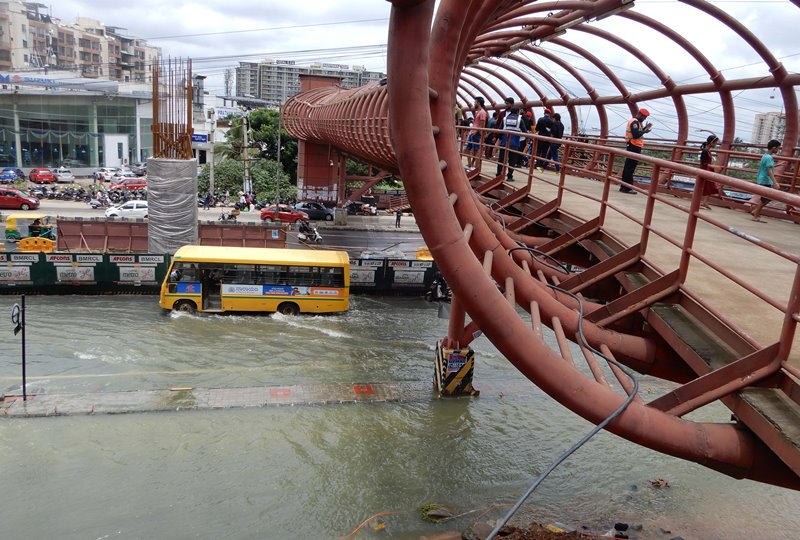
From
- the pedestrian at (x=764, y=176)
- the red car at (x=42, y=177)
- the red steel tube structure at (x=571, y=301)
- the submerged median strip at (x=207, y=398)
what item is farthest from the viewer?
the red car at (x=42, y=177)

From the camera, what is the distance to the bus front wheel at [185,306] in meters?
18.5

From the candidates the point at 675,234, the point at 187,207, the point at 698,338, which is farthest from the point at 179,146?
the point at 698,338

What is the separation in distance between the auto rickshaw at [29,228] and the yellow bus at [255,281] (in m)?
7.17

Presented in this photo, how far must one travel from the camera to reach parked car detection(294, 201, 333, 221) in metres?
34.2

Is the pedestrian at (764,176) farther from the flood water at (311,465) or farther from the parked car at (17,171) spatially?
the parked car at (17,171)

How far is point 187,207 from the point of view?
21.3 metres

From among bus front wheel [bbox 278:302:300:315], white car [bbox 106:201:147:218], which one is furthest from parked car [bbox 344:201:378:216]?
bus front wheel [bbox 278:302:300:315]

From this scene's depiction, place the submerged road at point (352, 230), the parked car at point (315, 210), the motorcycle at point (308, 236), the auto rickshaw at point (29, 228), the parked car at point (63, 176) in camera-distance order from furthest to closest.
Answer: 1. the parked car at point (63, 176)
2. the parked car at point (315, 210)
3. the submerged road at point (352, 230)
4. the motorcycle at point (308, 236)
5. the auto rickshaw at point (29, 228)

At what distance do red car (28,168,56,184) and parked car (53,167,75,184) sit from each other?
64 centimetres

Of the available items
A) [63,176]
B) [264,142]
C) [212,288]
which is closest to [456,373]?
[212,288]

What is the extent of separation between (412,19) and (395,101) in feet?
1.67

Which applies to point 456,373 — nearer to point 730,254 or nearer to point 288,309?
point 288,309

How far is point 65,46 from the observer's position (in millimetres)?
72125

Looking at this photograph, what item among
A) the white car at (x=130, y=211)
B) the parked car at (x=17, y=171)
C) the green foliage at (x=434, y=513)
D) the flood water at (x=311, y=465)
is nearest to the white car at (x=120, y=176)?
the parked car at (x=17, y=171)
